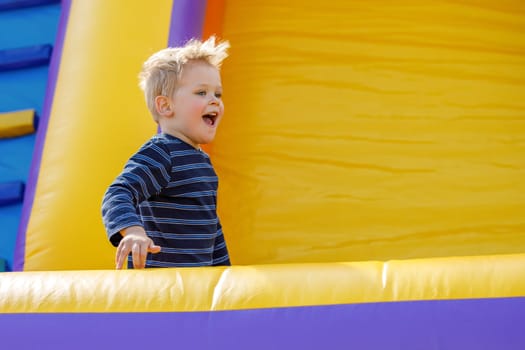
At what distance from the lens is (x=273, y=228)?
5.31 feet

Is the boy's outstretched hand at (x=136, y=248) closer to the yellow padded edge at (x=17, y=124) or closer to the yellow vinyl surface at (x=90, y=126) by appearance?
the yellow vinyl surface at (x=90, y=126)

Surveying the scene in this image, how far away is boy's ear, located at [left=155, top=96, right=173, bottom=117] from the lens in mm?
1273

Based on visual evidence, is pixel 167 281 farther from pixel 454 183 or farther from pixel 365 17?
pixel 365 17

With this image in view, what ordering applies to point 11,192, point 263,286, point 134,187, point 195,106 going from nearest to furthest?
point 263,286, point 134,187, point 195,106, point 11,192

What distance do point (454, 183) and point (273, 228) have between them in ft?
1.41

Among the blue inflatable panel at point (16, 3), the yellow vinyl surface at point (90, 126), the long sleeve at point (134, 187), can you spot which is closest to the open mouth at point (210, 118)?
the long sleeve at point (134, 187)

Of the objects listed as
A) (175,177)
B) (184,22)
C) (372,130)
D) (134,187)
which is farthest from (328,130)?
(134,187)

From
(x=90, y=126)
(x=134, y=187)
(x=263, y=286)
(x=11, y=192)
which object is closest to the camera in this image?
(x=263, y=286)

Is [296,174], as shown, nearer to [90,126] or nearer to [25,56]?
[90,126]

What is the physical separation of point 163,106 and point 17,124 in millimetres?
579

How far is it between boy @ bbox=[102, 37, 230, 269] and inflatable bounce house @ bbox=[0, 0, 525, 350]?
0.40ft

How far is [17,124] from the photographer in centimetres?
171

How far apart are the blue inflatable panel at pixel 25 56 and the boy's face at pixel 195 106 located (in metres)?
0.69

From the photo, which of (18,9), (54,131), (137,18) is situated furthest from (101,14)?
(18,9)
